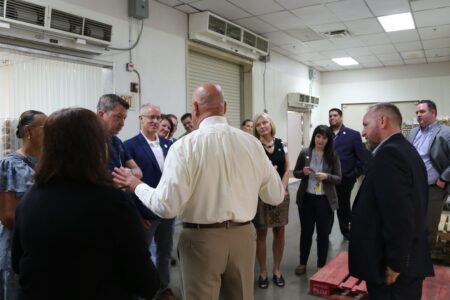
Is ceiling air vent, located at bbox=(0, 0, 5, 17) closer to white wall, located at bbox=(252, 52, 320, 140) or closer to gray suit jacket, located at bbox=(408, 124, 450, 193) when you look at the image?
gray suit jacket, located at bbox=(408, 124, 450, 193)

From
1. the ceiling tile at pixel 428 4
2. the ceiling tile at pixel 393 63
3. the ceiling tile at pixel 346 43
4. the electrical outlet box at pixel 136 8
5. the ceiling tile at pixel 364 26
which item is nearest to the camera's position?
the electrical outlet box at pixel 136 8

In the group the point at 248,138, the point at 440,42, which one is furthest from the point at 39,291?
the point at 440,42

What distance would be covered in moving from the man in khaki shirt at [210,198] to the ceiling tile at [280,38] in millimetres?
5296

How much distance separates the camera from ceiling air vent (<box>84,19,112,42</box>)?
3836 mm

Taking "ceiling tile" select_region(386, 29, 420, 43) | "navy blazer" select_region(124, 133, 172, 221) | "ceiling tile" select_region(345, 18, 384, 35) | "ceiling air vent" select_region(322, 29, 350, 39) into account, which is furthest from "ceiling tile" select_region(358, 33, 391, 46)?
"navy blazer" select_region(124, 133, 172, 221)

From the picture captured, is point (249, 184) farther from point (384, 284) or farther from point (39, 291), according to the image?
point (39, 291)

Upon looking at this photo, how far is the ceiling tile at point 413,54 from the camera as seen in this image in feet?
28.0

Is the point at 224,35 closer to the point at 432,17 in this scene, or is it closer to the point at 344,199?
the point at 344,199

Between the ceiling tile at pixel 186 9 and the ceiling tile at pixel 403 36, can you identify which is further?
the ceiling tile at pixel 403 36

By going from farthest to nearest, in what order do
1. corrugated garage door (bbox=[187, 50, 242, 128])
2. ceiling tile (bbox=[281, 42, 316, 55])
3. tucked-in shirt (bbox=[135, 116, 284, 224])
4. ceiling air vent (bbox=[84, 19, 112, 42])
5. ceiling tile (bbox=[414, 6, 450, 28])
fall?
ceiling tile (bbox=[281, 42, 316, 55]) < corrugated garage door (bbox=[187, 50, 242, 128]) < ceiling tile (bbox=[414, 6, 450, 28]) < ceiling air vent (bbox=[84, 19, 112, 42]) < tucked-in shirt (bbox=[135, 116, 284, 224])

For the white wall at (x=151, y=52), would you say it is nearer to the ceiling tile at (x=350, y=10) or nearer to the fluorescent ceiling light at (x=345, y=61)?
the ceiling tile at (x=350, y=10)

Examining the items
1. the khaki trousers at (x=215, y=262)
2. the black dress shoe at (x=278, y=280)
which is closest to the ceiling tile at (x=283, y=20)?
the black dress shoe at (x=278, y=280)

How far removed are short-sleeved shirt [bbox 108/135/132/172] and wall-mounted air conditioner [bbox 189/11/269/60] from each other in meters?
3.25

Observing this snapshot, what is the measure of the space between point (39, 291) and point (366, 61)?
9.74 meters
